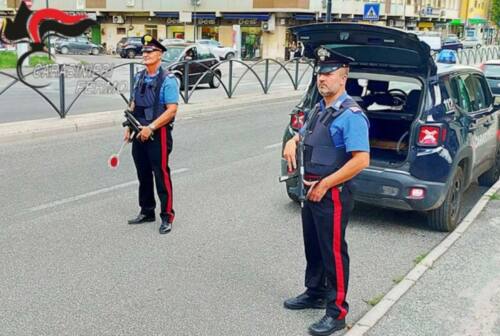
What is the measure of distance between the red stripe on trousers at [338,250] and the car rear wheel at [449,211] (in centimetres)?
242

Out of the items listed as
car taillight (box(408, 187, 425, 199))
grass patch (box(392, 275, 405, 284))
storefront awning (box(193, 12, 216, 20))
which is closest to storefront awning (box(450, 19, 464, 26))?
storefront awning (box(193, 12, 216, 20))

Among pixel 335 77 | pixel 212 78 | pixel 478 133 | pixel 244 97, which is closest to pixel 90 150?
pixel 478 133

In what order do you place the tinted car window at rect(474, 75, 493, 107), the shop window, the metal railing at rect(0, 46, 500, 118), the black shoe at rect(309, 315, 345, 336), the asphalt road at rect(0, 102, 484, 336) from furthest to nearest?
the shop window → the metal railing at rect(0, 46, 500, 118) → the tinted car window at rect(474, 75, 493, 107) → the asphalt road at rect(0, 102, 484, 336) → the black shoe at rect(309, 315, 345, 336)

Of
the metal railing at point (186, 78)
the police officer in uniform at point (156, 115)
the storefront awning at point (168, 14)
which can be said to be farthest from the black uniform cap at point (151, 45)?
the storefront awning at point (168, 14)

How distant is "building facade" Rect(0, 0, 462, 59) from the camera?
147ft

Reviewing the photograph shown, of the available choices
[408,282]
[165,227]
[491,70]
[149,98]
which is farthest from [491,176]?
[491,70]

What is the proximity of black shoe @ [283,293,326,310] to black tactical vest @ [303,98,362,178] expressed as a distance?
979mm

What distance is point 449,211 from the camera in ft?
18.9

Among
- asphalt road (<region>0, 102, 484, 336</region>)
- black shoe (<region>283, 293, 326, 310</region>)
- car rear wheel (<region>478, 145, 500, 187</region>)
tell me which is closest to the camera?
asphalt road (<region>0, 102, 484, 336</region>)

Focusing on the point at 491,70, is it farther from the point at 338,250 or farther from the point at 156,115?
the point at 338,250

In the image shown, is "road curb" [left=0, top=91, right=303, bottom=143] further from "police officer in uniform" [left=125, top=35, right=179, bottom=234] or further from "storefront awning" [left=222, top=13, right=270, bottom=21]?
"storefront awning" [left=222, top=13, right=270, bottom=21]

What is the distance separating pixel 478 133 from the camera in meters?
6.28

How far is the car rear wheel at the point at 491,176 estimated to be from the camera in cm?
766
